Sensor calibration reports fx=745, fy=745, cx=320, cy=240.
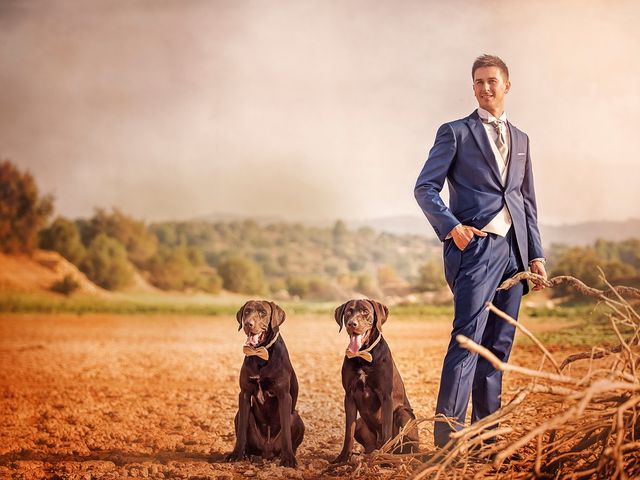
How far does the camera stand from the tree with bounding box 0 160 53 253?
13445mm

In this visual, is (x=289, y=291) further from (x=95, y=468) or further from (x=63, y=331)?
(x=95, y=468)

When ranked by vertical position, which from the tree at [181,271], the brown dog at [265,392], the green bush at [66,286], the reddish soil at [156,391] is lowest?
the reddish soil at [156,391]

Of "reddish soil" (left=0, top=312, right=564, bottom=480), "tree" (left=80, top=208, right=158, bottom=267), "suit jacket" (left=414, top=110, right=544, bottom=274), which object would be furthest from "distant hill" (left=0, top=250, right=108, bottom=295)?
"suit jacket" (left=414, top=110, right=544, bottom=274)

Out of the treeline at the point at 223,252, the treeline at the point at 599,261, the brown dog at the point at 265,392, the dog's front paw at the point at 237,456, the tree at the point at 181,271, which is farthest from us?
the tree at the point at 181,271

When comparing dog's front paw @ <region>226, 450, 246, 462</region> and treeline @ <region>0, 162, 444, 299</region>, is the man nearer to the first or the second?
dog's front paw @ <region>226, 450, 246, 462</region>

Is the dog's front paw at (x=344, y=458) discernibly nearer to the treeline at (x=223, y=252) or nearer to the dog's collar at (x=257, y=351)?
the dog's collar at (x=257, y=351)

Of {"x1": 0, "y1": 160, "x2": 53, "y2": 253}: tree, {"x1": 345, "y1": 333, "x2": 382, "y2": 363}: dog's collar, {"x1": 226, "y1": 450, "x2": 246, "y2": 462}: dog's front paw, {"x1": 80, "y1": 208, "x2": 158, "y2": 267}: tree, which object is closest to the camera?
{"x1": 345, "y1": 333, "x2": 382, "y2": 363}: dog's collar

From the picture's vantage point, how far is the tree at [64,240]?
44.9 ft

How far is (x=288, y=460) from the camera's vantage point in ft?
12.2

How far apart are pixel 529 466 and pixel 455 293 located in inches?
38.1

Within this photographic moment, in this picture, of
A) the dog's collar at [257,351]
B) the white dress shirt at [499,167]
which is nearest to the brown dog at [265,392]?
the dog's collar at [257,351]

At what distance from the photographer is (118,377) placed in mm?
7453

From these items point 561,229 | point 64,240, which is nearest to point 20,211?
point 64,240

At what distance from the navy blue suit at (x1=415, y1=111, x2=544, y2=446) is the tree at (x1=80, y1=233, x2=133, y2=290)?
10890mm
